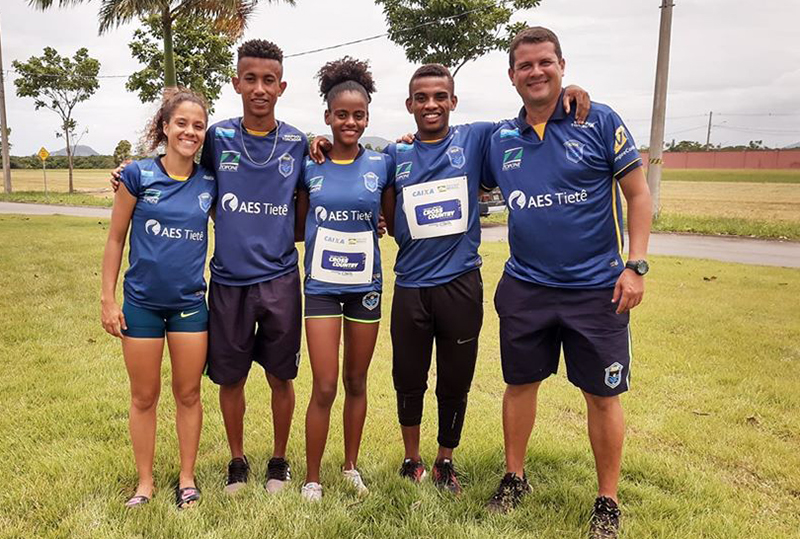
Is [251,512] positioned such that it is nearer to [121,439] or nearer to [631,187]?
[121,439]

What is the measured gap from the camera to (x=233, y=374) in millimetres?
3061

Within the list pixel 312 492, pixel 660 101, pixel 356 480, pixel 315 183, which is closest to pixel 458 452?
pixel 356 480

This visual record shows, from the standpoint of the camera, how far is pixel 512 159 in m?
2.95

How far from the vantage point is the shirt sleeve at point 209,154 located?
3.06 meters

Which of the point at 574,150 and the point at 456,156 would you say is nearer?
the point at 574,150

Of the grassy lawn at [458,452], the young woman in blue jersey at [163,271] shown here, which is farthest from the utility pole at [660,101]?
the young woman in blue jersey at [163,271]

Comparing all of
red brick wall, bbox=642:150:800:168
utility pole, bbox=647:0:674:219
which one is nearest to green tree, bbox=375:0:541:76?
utility pole, bbox=647:0:674:219

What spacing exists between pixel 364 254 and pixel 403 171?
0.49 meters

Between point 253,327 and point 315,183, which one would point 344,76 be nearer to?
point 315,183

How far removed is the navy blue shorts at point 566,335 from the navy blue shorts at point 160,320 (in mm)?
1517

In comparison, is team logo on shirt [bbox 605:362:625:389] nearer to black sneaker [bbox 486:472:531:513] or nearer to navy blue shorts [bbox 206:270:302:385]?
black sneaker [bbox 486:472:531:513]

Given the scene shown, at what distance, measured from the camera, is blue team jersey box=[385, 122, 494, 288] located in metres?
3.01

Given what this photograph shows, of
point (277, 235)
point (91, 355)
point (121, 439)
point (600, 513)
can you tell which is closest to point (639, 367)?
point (600, 513)

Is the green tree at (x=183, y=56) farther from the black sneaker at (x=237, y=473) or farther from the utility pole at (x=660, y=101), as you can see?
the black sneaker at (x=237, y=473)
